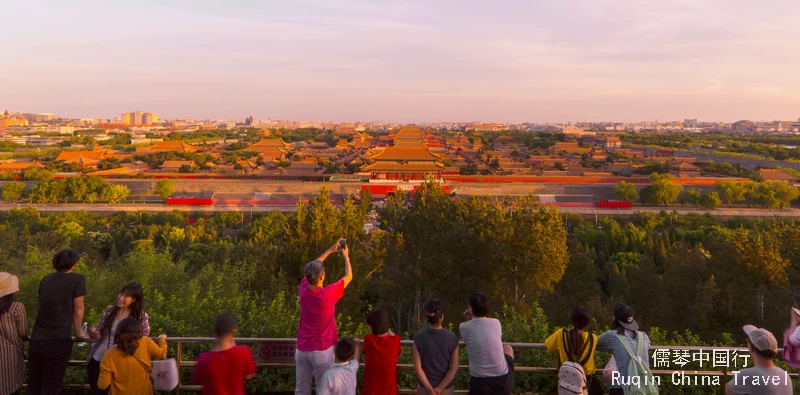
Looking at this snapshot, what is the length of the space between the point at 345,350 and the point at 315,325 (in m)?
0.35

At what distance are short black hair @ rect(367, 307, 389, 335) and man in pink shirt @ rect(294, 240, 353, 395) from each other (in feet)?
0.77

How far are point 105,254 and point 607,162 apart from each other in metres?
35.0

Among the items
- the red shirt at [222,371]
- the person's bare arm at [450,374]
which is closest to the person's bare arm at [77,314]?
the red shirt at [222,371]

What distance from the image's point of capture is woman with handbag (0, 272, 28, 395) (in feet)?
9.07

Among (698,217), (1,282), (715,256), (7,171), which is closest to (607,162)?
(698,217)

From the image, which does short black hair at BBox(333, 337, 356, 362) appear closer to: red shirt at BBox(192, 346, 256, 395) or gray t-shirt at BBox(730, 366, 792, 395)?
red shirt at BBox(192, 346, 256, 395)

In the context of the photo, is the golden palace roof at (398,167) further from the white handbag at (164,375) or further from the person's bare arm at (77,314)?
the white handbag at (164,375)

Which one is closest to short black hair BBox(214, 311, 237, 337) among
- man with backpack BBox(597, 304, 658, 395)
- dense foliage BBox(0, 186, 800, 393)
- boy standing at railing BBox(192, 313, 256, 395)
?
boy standing at railing BBox(192, 313, 256, 395)

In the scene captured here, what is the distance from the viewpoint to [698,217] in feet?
69.8

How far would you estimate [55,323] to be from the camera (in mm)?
2854

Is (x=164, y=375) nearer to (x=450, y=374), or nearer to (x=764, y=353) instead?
(x=450, y=374)

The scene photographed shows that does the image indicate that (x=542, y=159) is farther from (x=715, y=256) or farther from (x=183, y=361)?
(x=183, y=361)

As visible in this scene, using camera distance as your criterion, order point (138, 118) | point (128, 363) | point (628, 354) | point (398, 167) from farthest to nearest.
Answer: point (138, 118), point (398, 167), point (628, 354), point (128, 363)

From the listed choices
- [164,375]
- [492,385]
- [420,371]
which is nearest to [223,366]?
[164,375]
